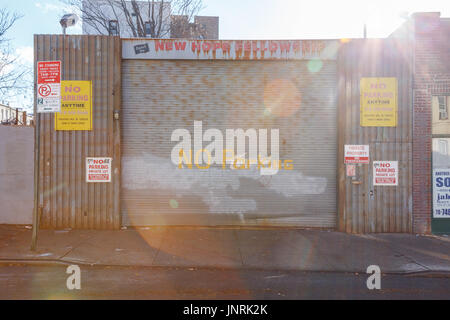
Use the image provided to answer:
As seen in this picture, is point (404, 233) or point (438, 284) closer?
point (438, 284)

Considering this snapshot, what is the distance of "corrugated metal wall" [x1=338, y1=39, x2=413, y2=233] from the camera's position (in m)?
10.2

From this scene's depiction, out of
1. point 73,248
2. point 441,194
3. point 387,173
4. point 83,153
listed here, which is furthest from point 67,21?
point 441,194

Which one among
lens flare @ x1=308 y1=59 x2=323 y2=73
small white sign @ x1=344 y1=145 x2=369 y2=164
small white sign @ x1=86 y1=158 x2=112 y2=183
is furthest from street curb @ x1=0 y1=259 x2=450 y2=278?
lens flare @ x1=308 y1=59 x2=323 y2=73

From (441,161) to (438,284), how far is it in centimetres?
508

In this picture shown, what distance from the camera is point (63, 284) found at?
238 inches

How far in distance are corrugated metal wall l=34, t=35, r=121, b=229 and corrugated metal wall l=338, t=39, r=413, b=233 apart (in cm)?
682

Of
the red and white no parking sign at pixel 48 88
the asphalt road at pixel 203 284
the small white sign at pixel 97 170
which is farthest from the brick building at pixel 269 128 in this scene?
the asphalt road at pixel 203 284

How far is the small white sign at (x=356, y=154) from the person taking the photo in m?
10.2

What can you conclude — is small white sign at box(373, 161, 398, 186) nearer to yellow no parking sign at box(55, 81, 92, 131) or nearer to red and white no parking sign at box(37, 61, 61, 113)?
yellow no parking sign at box(55, 81, 92, 131)

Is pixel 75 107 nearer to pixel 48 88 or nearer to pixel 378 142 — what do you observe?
pixel 48 88

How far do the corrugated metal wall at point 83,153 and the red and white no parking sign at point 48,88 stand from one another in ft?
8.26
